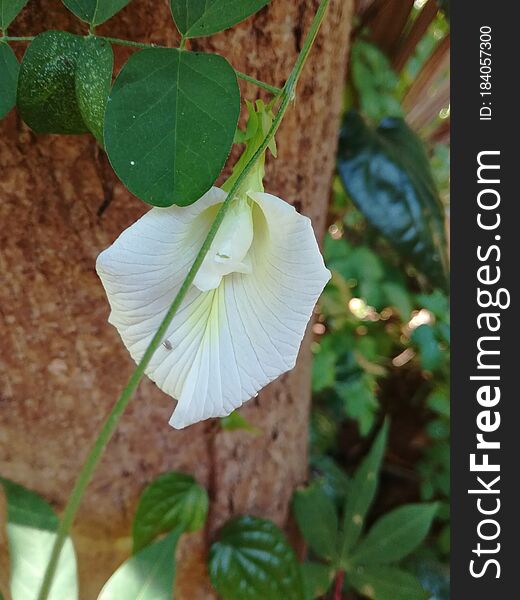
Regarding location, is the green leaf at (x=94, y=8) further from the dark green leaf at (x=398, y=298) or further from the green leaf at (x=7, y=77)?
the dark green leaf at (x=398, y=298)

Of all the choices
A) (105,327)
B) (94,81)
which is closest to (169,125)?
(94,81)

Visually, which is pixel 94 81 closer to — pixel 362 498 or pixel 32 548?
pixel 32 548

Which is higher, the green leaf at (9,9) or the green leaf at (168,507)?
the green leaf at (9,9)

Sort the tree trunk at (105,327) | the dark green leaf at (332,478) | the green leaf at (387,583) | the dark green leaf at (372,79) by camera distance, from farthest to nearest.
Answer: the dark green leaf at (332,478) → the dark green leaf at (372,79) → the green leaf at (387,583) → the tree trunk at (105,327)

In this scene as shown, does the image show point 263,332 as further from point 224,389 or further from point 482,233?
point 482,233

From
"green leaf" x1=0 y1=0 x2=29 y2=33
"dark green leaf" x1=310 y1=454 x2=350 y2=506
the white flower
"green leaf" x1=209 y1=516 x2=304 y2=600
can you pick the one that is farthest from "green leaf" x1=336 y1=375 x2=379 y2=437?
"green leaf" x1=0 y1=0 x2=29 y2=33

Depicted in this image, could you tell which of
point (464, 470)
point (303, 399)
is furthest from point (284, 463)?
point (464, 470)

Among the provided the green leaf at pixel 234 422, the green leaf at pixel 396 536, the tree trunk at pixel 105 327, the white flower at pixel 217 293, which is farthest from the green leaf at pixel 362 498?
the white flower at pixel 217 293

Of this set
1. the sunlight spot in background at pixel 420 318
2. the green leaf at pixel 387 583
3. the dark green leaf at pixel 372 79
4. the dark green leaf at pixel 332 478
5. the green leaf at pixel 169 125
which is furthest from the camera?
Answer: the sunlight spot in background at pixel 420 318
